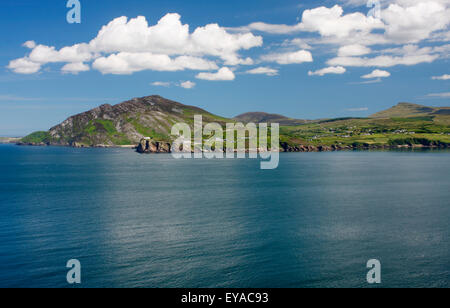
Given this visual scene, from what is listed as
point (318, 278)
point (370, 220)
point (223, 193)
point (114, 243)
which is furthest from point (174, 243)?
A: point (223, 193)

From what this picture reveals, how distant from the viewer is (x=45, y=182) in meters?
123

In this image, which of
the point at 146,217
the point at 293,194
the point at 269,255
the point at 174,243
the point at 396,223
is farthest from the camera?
the point at 293,194

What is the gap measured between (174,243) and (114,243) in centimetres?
960

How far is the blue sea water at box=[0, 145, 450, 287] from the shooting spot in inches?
1690

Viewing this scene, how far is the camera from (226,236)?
57.5 meters

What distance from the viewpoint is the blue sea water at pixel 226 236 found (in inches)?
1690

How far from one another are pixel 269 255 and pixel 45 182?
102061mm

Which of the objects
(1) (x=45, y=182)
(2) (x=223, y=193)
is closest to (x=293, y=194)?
(2) (x=223, y=193)

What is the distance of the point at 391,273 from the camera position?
4378 centimetres

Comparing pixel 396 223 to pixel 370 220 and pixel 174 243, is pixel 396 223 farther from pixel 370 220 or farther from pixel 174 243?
pixel 174 243

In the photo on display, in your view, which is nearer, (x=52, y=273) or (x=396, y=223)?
(x=52, y=273)

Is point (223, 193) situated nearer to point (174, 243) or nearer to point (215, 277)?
point (174, 243)
